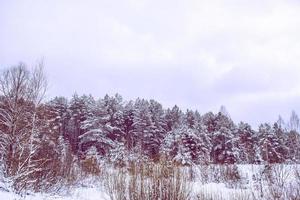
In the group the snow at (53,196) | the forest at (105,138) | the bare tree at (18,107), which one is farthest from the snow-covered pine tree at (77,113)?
the snow at (53,196)

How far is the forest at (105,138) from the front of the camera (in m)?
14.2

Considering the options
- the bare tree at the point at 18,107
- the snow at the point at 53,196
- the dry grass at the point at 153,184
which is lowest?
the snow at the point at 53,196

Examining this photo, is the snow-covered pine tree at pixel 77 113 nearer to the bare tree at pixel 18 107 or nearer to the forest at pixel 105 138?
the forest at pixel 105 138

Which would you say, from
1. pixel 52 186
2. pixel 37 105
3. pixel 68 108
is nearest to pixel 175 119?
pixel 68 108

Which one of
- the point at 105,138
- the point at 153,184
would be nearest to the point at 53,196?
the point at 153,184

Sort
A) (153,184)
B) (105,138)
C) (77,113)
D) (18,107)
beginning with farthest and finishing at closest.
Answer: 1. (77,113)
2. (105,138)
3. (18,107)
4. (153,184)

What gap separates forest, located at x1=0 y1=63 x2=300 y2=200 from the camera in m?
14.2

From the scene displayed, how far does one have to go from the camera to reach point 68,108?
54.3 m

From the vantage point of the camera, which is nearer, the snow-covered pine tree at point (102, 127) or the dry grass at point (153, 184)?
the dry grass at point (153, 184)

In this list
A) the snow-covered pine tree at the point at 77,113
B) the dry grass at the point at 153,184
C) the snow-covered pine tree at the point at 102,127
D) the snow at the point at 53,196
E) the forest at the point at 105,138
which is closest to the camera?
the dry grass at the point at 153,184

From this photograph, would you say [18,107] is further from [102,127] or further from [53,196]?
[102,127]

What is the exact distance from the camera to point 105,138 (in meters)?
42.1

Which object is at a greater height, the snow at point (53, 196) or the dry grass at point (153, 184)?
the dry grass at point (153, 184)

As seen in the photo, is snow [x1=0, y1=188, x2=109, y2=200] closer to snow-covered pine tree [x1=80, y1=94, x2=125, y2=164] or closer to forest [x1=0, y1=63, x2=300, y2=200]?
forest [x1=0, y1=63, x2=300, y2=200]
